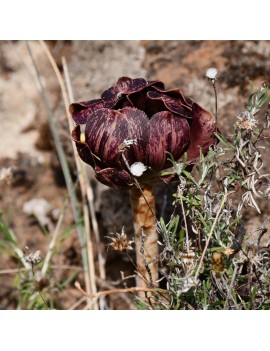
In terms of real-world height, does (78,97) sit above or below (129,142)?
above

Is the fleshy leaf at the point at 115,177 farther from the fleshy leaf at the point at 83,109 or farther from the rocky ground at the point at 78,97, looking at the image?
the rocky ground at the point at 78,97

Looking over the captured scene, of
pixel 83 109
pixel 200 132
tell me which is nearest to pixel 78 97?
pixel 83 109

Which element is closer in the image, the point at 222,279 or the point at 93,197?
the point at 222,279

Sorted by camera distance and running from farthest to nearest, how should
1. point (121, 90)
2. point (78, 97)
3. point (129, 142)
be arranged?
point (78, 97) < point (121, 90) < point (129, 142)

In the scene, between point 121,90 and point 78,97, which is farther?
point 78,97

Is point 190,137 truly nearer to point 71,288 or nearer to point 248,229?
point 248,229

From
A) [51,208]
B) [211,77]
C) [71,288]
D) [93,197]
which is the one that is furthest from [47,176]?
[211,77]

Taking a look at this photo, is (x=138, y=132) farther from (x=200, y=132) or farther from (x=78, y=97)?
(x=78, y=97)

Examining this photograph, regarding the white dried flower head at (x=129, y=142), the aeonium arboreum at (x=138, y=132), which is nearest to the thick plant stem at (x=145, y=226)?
the aeonium arboreum at (x=138, y=132)
